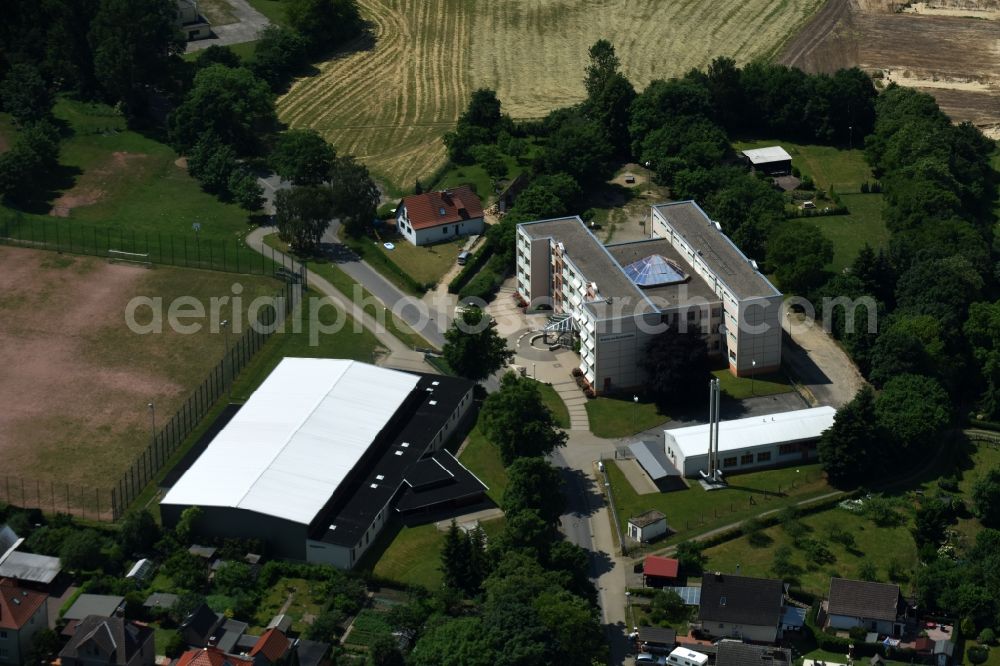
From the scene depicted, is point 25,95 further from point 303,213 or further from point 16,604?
point 16,604

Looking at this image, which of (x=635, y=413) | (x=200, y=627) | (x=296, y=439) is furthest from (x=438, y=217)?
(x=200, y=627)

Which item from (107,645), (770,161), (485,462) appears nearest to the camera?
(107,645)

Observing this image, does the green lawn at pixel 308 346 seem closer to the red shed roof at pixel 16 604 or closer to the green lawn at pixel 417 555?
the green lawn at pixel 417 555

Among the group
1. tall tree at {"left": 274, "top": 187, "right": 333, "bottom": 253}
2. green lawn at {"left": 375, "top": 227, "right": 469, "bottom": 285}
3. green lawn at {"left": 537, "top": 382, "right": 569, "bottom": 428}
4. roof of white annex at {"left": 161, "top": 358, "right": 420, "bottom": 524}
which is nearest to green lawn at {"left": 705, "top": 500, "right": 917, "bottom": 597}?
green lawn at {"left": 537, "top": 382, "right": 569, "bottom": 428}

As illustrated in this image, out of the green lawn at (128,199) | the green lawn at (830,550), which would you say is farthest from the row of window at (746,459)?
the green lawn at (128,199)

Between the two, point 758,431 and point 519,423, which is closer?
point 519,423

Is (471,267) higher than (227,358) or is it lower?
higher
